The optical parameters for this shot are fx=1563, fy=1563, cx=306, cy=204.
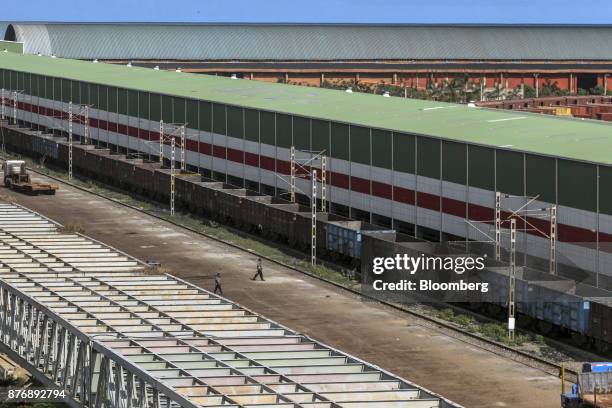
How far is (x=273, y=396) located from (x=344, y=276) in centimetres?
4317

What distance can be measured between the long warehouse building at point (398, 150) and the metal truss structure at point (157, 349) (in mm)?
22058

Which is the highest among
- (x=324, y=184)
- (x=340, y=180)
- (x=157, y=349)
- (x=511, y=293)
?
(x=157, y=349)

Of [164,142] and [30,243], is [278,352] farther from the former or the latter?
[164,142]

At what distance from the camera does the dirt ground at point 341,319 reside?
190 ft

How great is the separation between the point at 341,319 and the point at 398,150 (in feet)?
65.1

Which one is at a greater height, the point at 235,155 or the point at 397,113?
the point at 397,113

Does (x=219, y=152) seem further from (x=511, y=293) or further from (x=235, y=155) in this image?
(x=511, y=293)

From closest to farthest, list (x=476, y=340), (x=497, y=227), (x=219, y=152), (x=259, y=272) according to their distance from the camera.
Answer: (x=476, y=340) < (x=497, y=227) < (x=259, y=272) < (x=219, y=152)

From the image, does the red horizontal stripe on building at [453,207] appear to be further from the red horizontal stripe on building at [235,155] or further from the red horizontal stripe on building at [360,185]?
the red horizontal stripe on building at [235,155]

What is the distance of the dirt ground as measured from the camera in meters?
58.1

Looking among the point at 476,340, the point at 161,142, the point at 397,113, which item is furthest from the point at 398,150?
the point at 161,142

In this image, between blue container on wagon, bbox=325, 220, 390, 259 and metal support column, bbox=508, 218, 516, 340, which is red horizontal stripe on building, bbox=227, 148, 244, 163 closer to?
blue container on wagon, bbox=325, 220, 390, 259

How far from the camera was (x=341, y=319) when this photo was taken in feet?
232

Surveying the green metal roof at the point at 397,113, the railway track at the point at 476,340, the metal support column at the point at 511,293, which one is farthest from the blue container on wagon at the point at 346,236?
the metal support column at the point at 511,293
